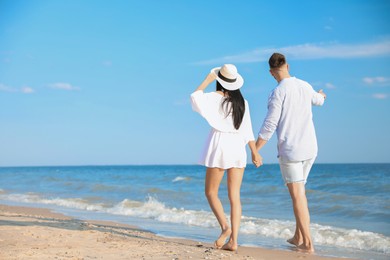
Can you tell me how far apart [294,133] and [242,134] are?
0.52 m

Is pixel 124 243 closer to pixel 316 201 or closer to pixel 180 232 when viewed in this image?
pixel 180 232

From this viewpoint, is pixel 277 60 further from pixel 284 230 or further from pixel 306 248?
pixel 284 230

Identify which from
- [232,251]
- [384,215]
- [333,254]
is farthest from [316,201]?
[232,251]

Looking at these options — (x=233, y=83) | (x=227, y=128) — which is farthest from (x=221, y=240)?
(x=233, y=83)

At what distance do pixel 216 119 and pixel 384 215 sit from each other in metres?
6.31

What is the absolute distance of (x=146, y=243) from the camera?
5.22 meters

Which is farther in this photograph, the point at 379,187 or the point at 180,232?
the point at 379,187

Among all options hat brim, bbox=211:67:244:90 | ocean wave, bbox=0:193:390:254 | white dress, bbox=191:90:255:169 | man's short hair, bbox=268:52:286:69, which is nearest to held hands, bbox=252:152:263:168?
white dress, bbox=191:90:255:169

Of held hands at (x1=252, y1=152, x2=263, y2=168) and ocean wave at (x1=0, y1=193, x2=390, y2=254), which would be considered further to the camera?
ocean wave at (x1=0, y1=193, x2=390, y2=254)

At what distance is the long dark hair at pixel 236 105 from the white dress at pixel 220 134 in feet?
0.13

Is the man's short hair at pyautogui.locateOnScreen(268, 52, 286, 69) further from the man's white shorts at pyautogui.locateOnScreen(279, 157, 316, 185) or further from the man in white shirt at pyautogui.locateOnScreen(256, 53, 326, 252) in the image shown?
the man's white shorts at pyautogui.locateOnScreen(279, 157, 316, 185)

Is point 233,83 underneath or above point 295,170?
above

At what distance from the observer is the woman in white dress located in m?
4.82

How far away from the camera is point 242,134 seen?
16.1ft
